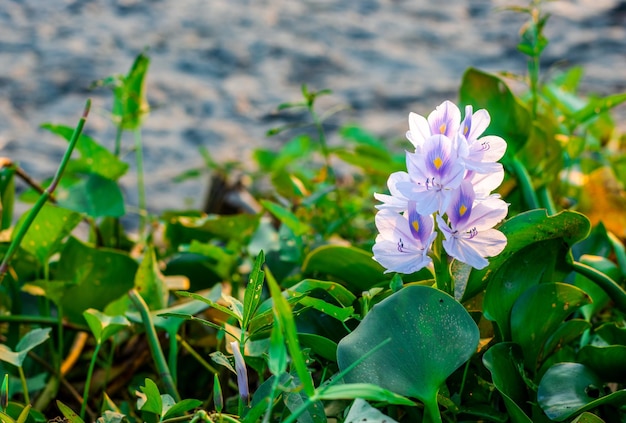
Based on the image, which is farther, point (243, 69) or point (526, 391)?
point (243, 69)

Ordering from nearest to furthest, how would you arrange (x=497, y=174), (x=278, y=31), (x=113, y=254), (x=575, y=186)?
1. (x=497, y=174)
2. (x=113, y=254)
3. (x=575, y=186)
4. (x=278, y=31)

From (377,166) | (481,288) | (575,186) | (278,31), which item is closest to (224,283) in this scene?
(377,166)

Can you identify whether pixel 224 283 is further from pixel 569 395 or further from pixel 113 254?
pixel 569 395

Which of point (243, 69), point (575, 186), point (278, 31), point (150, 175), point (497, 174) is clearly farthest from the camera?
point (278, 31)

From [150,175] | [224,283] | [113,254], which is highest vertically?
[113,254]

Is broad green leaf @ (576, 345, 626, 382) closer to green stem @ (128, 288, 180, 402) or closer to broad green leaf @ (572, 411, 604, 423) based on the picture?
broad green leaf @ (572, 411, 604, 423)

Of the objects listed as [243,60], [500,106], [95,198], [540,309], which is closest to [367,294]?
[540,309]

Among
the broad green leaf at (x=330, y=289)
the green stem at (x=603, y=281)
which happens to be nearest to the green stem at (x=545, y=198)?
the green stem at (x=603, y=281)
